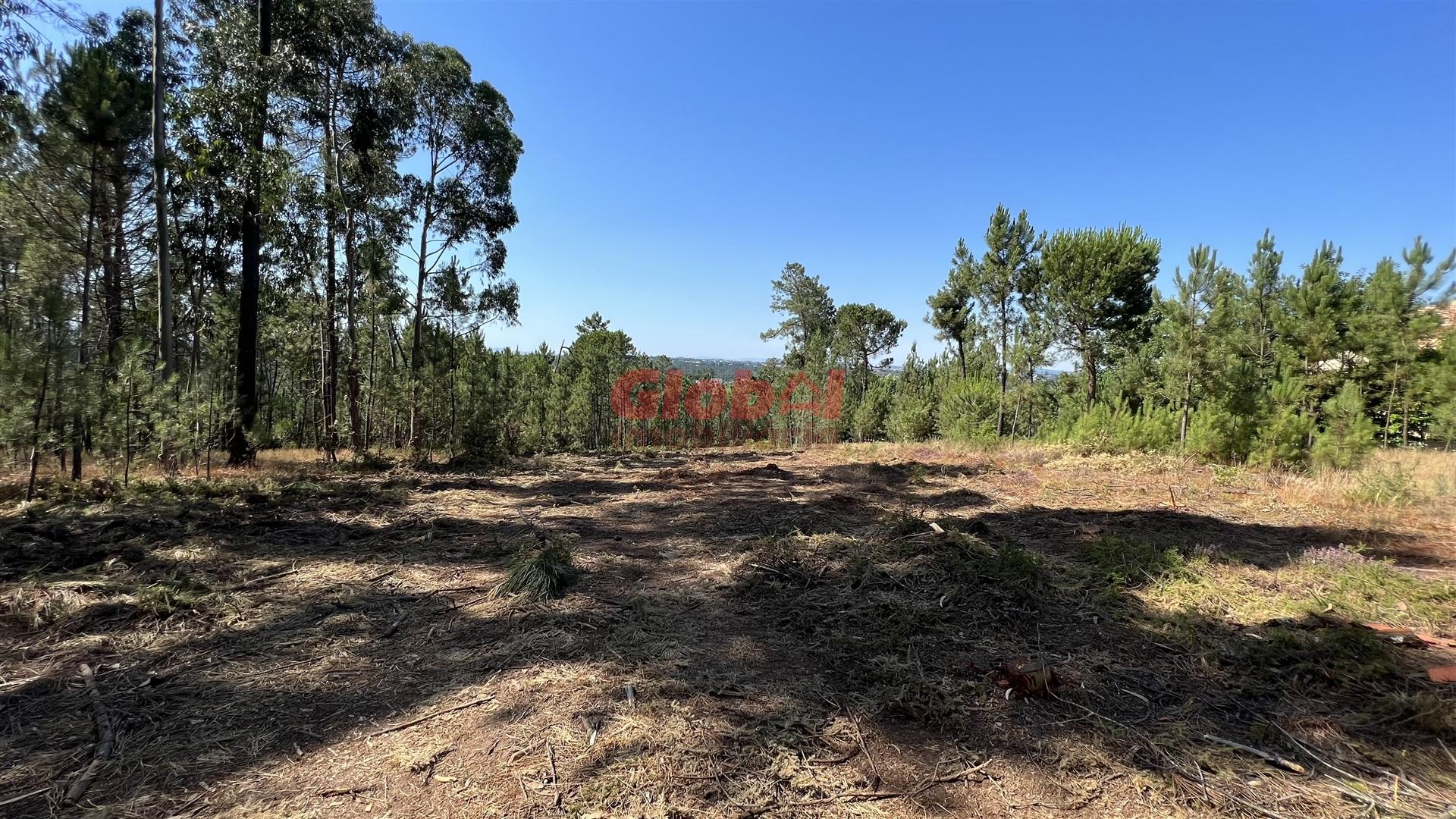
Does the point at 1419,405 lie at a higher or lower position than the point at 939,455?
higher

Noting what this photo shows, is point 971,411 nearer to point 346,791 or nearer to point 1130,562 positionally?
point 1130,562

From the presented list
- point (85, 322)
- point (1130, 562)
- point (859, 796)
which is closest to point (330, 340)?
point (85, 322)

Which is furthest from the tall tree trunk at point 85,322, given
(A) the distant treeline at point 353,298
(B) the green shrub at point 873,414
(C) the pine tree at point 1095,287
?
(B) the green shrub at point 873,414

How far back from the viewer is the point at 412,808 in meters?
1.93

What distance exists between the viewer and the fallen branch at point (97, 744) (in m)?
1.99

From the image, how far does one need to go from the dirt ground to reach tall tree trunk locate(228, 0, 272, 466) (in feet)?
15.6

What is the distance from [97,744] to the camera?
2260 mm

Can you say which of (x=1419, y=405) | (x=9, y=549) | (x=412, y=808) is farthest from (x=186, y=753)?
Result: (x=1419, y=405)

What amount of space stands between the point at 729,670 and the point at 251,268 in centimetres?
1286

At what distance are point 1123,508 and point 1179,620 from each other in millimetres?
4282

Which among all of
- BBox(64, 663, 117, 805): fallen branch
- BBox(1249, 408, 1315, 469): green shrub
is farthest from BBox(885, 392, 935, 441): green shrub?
BBox(64, 663, 117, 805): fallen branch

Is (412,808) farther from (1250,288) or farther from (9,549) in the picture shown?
(1250,288)

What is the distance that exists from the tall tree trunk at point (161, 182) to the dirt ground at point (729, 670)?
372cm

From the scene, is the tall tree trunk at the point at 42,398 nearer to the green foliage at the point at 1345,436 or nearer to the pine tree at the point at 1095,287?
the green foliage at the point at 1345,436
